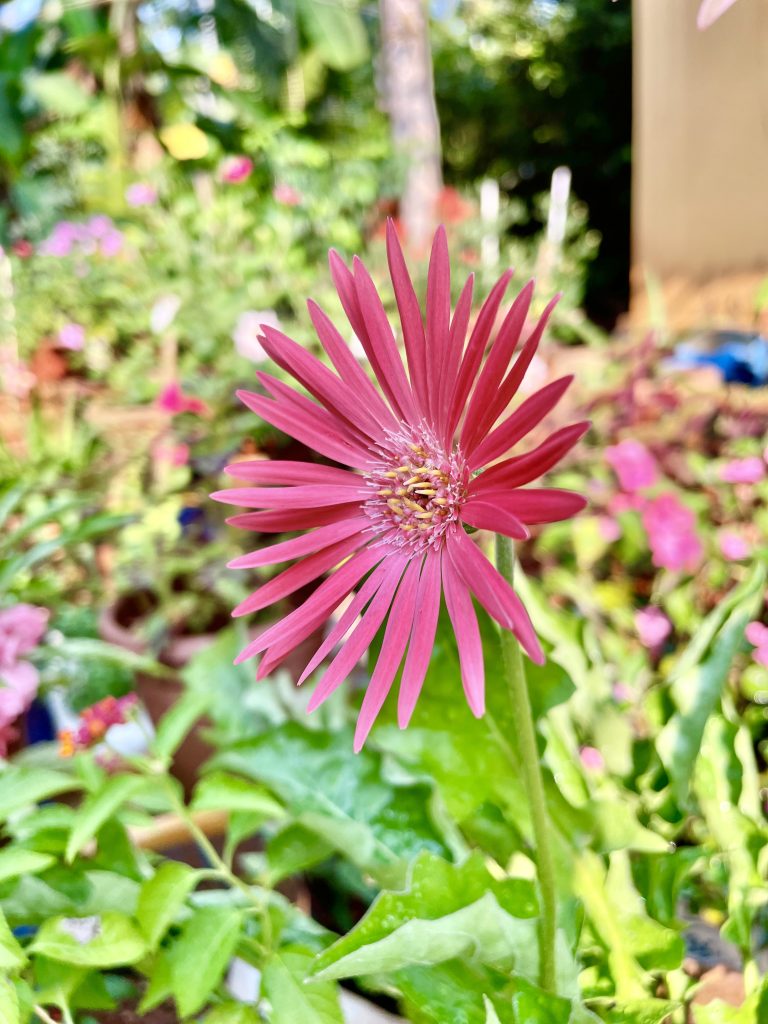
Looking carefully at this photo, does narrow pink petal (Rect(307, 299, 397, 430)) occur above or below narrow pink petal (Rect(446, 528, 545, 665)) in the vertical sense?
above

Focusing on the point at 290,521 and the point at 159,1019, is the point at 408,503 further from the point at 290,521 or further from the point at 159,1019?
the point at 159,1019

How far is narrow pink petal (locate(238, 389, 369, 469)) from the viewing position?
34 cm

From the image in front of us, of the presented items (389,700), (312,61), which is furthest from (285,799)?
(312,61)

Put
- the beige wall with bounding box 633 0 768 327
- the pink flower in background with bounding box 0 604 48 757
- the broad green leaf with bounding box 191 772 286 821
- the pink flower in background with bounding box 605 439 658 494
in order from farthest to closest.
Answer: the beige wall with bounding box 633 0 768 327
the pink flower in background with bounding box 605 439 658 494
the pink flower in background with bounding box 0 604 48 757
the broad green leaf with bounding box 191 772 286 821

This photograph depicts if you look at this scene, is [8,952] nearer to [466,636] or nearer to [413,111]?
[466,636]

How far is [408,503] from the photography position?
0.36 metres

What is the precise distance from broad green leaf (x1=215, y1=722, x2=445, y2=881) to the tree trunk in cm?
287

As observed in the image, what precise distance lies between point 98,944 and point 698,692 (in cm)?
38

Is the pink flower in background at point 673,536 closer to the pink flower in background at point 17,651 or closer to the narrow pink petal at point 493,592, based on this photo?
the pink flower in background at point 17,651

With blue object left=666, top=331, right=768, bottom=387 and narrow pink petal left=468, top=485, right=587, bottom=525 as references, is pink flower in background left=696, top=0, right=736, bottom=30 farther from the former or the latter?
blue object left=666, top=331, right=768, bottom=387

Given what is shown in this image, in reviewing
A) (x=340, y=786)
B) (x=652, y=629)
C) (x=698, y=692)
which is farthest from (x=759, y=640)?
(x=340, y=786)

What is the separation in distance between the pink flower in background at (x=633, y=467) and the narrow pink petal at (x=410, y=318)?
91 centimetres

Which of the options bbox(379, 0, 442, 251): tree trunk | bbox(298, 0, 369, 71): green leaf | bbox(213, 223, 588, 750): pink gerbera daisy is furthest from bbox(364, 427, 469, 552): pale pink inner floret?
bbox(298, 0, 369, 71): green leaf

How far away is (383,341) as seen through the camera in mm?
326
